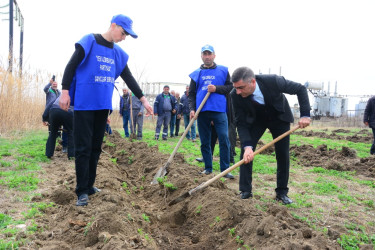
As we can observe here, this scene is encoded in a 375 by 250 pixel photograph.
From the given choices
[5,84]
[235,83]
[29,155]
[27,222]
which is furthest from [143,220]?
[5,84]

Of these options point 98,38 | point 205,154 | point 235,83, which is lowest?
point 205,154

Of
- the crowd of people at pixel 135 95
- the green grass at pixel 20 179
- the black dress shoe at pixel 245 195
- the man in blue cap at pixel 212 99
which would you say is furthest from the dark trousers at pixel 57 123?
the black dress shoe at pixel 245 195

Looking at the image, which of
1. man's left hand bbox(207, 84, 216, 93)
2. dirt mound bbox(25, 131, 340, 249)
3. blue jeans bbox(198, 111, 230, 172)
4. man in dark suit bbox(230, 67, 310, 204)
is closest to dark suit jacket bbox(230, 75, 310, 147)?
man in dark suit bbox(230, 67, 310, 204)

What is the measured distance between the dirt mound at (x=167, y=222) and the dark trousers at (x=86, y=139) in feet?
0.99

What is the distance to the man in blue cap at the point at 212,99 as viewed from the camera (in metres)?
5.30

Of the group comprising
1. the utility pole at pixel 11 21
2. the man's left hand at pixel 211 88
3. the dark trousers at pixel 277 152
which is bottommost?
the dark trousers at pixel 277 152

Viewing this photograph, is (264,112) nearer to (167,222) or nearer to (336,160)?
(167,222)

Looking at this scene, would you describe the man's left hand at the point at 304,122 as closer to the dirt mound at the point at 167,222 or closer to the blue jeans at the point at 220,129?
the dirt mound at the point at 167,222

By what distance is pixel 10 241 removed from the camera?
252 cm

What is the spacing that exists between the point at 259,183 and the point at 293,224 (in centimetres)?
235

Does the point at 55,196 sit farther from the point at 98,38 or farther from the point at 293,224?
the point at 293,224

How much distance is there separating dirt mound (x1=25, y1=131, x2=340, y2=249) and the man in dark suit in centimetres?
48

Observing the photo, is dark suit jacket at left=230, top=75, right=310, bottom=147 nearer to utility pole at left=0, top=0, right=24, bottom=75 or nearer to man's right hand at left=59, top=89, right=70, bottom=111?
man's right hand at left=59, top=89, right=70, bottom=111

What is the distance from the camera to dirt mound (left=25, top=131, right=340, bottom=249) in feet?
8.63
